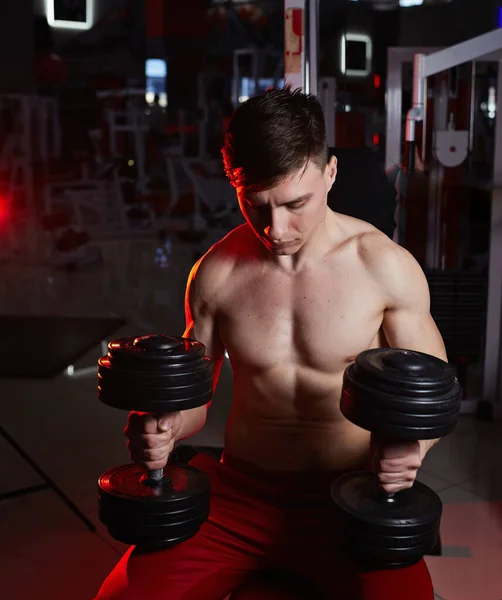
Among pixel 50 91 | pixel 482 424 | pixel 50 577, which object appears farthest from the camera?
pixel 50 91

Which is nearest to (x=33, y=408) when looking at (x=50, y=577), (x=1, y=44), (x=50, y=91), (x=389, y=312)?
→ (x=50, y=577)

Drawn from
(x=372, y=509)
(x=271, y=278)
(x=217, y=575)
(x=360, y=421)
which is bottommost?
(x=217, y=575)

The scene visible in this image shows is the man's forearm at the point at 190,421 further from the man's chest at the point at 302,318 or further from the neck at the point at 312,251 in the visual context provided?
the neck at the point at 312,251

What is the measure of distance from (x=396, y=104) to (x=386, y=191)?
1.58 metres

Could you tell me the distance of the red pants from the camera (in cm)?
105

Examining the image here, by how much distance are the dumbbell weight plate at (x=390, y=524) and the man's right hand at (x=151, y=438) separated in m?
0.25

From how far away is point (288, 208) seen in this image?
3.46 ft

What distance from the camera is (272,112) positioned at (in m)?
1.05

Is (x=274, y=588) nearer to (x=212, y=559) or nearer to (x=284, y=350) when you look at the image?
(x=212, y=559)

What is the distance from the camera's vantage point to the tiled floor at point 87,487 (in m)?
1.89

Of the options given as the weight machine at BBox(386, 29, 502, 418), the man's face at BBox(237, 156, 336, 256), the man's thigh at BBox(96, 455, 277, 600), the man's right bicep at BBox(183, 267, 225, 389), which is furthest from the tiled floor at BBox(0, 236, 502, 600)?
the man's face at BBox(237, 156, 336, 256)

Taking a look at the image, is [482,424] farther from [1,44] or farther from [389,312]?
[1,44]

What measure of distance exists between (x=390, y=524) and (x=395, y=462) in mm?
78

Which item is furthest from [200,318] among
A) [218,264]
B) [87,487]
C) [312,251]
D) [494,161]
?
[494,161]
